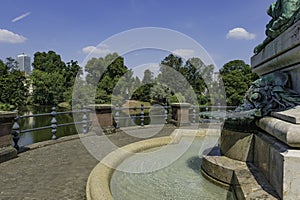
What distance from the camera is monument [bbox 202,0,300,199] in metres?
2.25

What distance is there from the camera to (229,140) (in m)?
3.42

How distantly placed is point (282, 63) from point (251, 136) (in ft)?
3.46

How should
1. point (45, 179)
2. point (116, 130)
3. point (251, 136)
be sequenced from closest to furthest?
point (251, 136), point (45, 179), point (116, 130)

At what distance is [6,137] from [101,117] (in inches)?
120

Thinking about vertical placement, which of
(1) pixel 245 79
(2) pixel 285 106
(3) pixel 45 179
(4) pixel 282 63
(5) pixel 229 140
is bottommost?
(3) pixel 45 179

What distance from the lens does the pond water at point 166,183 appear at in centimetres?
293

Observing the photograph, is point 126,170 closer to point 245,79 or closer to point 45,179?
point 45,179

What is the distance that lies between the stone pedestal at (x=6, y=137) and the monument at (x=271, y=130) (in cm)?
366

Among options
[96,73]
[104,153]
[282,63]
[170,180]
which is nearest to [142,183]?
[170,180]

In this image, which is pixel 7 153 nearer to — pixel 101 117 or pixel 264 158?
pixel 101 117

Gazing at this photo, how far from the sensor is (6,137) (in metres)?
4.79

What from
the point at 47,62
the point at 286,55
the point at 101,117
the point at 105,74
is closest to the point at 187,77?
the point at 105,74

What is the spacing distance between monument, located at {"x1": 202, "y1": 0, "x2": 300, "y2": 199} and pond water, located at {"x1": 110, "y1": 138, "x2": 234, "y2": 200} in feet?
0.73

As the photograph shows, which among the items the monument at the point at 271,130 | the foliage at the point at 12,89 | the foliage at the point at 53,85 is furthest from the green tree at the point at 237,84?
the foliage at the point at 12,89
